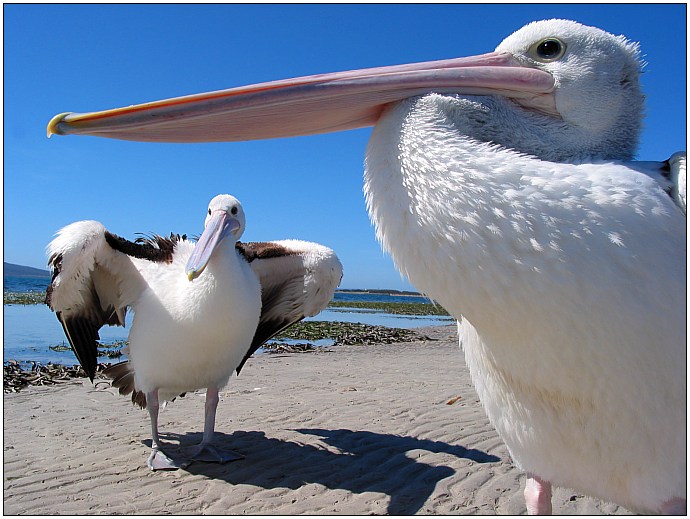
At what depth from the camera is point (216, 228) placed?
4141 mm

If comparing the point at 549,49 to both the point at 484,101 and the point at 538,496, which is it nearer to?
the point at 484,101

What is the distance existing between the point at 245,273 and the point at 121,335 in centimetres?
934

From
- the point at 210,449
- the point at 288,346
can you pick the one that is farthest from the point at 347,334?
the point at 210,449

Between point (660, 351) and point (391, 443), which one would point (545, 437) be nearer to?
point (660, 351)

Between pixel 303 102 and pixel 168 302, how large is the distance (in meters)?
3.05

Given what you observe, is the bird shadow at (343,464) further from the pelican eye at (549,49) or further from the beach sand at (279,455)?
the pelican eye at (549,49)

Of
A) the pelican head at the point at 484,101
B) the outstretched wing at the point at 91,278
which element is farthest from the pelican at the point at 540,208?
the outstretched wing at the point at 91,278

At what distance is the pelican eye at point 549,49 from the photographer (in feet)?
4.81

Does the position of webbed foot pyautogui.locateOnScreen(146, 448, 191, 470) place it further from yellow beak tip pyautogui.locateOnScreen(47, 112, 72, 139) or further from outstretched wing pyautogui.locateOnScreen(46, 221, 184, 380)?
yellow beak tip pyautogui.locateOnScreen(47, 112, 72, 139)

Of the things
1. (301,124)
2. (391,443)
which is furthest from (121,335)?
(301,124)

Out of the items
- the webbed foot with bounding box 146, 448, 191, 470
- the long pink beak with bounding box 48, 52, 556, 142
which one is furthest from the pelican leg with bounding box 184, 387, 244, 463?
the long pink beak with bounding box 48, 52, 556, 142

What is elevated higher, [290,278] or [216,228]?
[216,228]

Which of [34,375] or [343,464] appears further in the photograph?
[34,375]

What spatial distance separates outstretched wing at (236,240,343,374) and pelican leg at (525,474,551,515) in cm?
313
